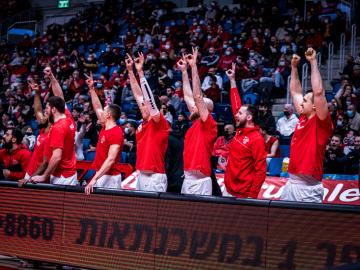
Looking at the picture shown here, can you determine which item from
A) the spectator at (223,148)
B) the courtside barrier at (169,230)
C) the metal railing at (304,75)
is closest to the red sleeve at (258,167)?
the courtside barrier at (169,230)

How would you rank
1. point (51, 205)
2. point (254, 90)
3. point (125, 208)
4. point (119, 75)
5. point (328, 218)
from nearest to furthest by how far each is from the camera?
1. point (328, 218)
2. point (125, 208)
3. point (51, 205)
4. point (254, 90)
5. point (119, 75)

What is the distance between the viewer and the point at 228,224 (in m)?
5.57

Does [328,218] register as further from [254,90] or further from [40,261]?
[254,90]

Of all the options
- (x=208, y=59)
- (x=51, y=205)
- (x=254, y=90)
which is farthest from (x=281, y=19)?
(x=51, y=205)

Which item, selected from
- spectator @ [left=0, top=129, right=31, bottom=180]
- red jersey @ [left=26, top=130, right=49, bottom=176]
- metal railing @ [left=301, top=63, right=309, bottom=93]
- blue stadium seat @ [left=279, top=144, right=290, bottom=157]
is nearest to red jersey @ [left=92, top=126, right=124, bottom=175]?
red jersey @ [left=26, top=130, right=49, bottom=176]

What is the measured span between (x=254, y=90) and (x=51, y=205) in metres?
8.30

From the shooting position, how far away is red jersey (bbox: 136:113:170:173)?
22.7ft

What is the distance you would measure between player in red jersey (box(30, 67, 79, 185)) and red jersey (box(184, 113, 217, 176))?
4.89ft

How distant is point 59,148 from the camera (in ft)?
23.4

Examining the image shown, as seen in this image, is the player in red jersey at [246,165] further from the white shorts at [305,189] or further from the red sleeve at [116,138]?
the red sleeve at [116,138]

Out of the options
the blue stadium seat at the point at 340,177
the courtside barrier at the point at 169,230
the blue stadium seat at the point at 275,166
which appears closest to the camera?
the courtside barrier at the point at 169,230

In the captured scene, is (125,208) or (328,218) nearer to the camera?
(328,218)

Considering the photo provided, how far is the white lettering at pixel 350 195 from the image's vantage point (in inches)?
356

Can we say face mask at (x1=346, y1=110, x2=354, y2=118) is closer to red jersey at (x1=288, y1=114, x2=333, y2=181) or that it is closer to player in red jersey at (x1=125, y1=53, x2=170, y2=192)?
player in red jersey at (x1=125, y1=53, x2=170, y2=192)
